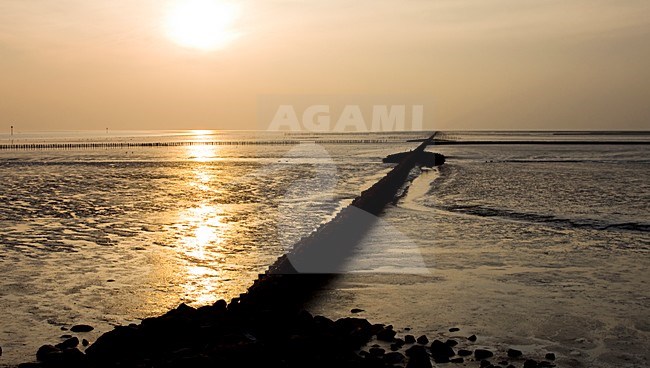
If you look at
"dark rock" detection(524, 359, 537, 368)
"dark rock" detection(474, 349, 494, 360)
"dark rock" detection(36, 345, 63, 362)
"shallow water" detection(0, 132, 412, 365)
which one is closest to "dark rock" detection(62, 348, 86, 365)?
"dark rock" detection(36, 345, 63, 362)

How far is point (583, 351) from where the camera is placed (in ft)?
29.7

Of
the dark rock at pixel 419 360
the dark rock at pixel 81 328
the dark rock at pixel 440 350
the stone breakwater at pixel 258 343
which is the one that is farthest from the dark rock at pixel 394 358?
the dark rock at pixel 81 328

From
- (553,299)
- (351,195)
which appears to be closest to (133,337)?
(553,299)

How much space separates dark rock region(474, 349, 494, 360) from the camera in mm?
8680

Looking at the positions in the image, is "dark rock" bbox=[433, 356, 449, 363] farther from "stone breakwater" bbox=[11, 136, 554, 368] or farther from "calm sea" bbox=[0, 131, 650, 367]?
"calm sea" bbox=[0, 131, 650, 367]

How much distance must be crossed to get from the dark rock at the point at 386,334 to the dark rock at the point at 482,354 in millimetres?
1212

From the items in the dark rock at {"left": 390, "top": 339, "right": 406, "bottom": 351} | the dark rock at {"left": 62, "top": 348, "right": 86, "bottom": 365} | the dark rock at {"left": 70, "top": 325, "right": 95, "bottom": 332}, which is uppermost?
the dark rock at {"left": 62, "top": 348, "right": 86, "bottom": 365}

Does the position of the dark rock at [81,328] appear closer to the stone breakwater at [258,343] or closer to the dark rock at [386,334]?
the stone breakwater at [258,343]

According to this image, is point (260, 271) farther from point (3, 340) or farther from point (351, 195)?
point (351, 195)

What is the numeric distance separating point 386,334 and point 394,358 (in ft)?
3.39

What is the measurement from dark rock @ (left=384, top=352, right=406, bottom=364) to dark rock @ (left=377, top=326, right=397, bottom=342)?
2.88ft

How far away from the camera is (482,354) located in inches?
343

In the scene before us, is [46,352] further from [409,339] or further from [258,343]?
[409,339]

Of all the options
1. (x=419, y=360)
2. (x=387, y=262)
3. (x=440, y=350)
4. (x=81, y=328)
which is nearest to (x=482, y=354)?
(x=440, y=350)
